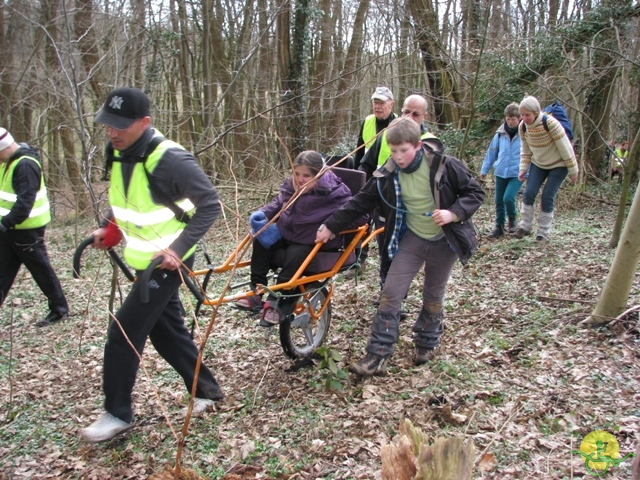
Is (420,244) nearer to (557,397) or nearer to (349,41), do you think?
(557,397)

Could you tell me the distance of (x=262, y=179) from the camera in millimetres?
12828

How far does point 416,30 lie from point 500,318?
28.9 feet

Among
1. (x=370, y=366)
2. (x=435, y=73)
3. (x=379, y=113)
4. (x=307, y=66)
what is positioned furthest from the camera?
(x=307, y=66)

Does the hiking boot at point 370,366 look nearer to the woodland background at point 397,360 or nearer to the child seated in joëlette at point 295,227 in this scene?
the woodland background at point 397,360

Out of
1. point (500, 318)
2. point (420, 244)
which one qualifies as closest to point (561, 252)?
point (500, 318)

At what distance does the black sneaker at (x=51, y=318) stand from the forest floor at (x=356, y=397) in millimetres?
119

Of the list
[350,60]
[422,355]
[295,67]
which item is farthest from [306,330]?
[350,60]

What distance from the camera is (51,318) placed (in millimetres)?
6680

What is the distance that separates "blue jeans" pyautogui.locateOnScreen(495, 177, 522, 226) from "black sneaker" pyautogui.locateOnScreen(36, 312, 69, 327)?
6270 mm

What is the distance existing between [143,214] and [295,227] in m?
1.41

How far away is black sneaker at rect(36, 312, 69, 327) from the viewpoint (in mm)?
Result: 6625

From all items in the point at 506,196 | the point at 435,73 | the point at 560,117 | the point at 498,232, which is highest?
the point at 435,73

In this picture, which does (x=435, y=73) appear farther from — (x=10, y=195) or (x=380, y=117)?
(x=10, y=195)

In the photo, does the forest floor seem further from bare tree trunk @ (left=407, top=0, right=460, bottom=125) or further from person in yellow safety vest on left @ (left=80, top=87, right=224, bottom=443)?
bare tree trunk @ (left=407, top=0, right=460, bottom=125)
